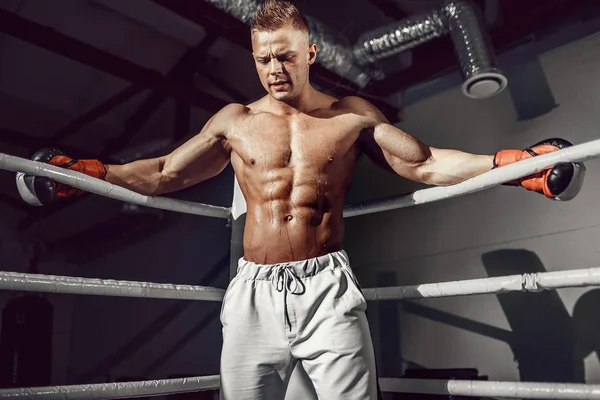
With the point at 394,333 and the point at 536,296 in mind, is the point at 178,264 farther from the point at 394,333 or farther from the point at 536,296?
the point at 536,296

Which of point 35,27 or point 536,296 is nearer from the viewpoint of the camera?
point 536,296

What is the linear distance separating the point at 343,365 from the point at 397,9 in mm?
2825

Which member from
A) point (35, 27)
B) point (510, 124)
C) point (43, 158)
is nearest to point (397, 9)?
point (510, 124)

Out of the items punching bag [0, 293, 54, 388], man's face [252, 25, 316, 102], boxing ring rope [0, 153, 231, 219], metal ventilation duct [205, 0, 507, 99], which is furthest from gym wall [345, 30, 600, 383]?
punching bag [0, 293, 54, 388]

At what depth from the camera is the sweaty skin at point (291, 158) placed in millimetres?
1485

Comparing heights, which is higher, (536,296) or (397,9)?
(397,9)

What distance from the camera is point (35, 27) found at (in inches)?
123

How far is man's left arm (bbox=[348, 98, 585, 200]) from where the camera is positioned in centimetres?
130

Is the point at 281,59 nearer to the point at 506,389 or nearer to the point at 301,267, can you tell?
the point at 301,267

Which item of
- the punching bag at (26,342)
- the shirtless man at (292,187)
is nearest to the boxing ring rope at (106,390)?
the shirtless man at (292,187)

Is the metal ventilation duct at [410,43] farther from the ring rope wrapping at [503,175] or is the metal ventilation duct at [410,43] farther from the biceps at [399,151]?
the ring rope wrapping at [503,175]

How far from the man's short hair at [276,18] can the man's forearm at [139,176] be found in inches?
22.4

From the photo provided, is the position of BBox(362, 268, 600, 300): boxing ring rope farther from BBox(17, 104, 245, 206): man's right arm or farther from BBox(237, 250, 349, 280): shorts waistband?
BBox(17, 104, 245, 206): man's right arm

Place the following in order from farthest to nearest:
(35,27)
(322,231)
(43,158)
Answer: (35,27), (322,231), (43,158)
